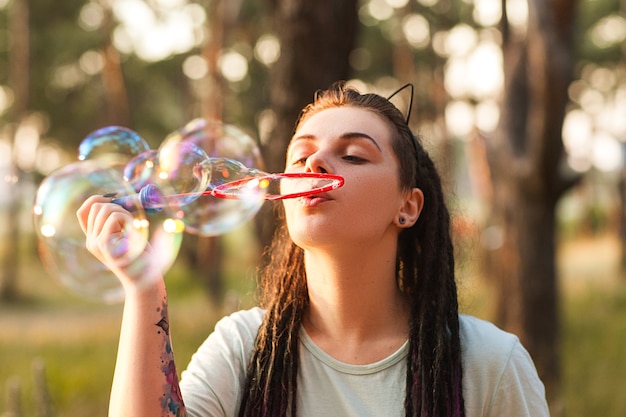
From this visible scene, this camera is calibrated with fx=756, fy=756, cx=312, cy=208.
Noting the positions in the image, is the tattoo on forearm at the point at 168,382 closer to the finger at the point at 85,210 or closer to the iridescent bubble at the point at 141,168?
the finger at the point at 85,210

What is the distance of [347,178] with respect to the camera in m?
1.81

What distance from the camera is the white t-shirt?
176 cm

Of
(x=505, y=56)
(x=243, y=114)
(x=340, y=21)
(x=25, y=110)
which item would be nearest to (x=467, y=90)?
(x=243, y=114)

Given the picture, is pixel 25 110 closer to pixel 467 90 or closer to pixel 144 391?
pixel 467 90

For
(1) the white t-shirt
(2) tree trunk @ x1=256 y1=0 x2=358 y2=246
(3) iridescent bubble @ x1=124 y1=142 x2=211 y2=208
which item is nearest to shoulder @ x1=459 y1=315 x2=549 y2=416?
(1) the white t-shirt

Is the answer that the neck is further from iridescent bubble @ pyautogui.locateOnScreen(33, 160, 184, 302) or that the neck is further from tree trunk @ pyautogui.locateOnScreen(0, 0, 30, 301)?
tree trunk @ pyautogui.locateOnScreen(0, 0, 30, 301)

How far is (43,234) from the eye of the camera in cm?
206

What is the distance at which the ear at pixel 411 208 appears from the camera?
1982 millimetres

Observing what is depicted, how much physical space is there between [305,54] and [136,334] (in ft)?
7.08

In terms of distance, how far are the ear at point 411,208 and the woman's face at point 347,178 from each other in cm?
2

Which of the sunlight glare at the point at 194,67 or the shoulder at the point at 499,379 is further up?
the sunlight glare at the point at 194,67

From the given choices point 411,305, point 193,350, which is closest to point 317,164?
point 411,305

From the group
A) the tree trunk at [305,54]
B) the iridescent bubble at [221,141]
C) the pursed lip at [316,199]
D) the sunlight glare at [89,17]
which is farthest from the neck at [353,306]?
the sunlight glare at [89,17]

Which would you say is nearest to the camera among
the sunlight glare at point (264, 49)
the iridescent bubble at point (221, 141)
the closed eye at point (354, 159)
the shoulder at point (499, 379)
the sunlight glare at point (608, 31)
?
the shoulder at point (499, 379)
